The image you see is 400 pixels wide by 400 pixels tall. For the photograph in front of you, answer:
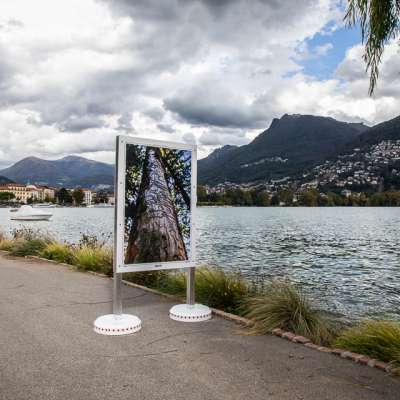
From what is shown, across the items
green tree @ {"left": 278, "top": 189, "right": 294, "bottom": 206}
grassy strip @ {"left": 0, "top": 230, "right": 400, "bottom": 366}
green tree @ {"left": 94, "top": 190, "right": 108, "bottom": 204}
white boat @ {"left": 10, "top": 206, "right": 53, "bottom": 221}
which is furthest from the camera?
green tree @ {"left": 94, "top": 190, "right": 108, "bottom": 204}

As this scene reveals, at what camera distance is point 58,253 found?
496 inches

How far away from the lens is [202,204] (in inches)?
5423

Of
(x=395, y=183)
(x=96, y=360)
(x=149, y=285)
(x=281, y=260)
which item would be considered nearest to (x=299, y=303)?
(x=96, y=360)

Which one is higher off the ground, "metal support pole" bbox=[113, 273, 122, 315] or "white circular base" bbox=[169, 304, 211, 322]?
"metal support pole" bbox=[113, 273, 122, 315]

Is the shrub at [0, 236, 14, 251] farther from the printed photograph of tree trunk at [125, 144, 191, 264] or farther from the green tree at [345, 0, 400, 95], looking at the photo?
the green tree at [345, 0, 400, 95]

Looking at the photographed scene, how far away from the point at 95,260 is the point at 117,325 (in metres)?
5.37

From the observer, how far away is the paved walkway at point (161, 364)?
390cm

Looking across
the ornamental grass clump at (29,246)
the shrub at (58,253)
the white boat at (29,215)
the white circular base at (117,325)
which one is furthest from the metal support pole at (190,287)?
the white boat at (29,215)

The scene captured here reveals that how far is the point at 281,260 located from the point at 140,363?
17457 millimetres

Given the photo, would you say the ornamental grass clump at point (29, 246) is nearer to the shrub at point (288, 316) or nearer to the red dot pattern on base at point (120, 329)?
the red dot pattern on base at point (120, 329)

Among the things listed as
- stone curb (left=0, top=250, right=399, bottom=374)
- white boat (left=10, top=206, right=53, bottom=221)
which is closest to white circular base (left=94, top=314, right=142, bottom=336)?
stone curb (left=0, top=250, right=399, bottom=374)

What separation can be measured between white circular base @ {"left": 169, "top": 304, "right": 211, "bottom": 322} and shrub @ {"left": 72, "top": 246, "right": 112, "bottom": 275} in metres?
4.09

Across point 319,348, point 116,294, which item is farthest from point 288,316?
point 116,294

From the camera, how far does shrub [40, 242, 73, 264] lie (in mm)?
12227
